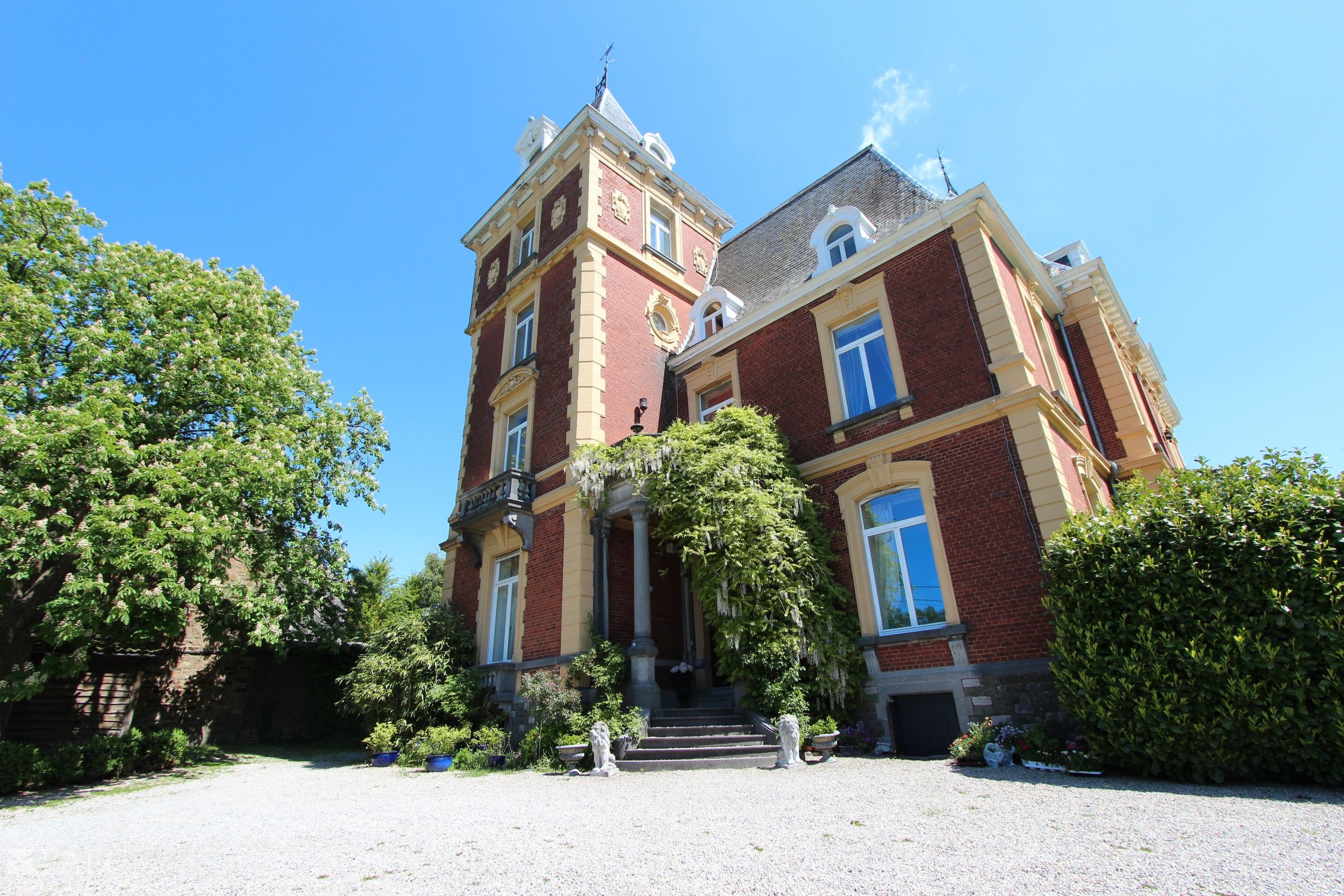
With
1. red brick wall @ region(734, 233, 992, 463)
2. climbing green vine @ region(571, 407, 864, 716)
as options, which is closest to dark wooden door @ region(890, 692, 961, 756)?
climbing green vine @ region(571, 407, 864, 716)

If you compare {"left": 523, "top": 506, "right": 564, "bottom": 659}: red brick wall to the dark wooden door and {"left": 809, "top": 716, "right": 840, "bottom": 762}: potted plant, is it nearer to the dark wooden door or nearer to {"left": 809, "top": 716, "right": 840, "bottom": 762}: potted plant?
{"left": 809, "top": 716, "right": 840, "bottom": 762}: potted plant

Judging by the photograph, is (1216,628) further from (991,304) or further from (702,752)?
(702,752)

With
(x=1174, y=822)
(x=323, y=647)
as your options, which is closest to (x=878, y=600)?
(x=1174, y=822)

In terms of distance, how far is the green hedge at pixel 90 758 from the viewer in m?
9.63

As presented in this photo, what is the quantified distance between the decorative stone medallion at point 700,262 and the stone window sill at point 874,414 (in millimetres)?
8951

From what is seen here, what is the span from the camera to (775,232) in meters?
17.2

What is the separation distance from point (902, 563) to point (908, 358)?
3680 millimetres

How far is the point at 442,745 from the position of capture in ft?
36.1

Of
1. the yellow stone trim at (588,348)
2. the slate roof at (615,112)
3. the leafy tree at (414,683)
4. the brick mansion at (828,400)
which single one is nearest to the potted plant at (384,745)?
the leafy tree at (414,683)

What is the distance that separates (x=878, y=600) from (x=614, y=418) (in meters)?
6.94

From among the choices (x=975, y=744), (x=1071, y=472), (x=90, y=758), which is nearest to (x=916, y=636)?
(x=975, y=744)

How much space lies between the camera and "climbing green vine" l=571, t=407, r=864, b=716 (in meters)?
9.58

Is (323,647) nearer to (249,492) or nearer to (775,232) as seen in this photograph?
(249,492)

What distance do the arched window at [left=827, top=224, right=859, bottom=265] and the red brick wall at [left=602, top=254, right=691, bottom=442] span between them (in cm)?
499
